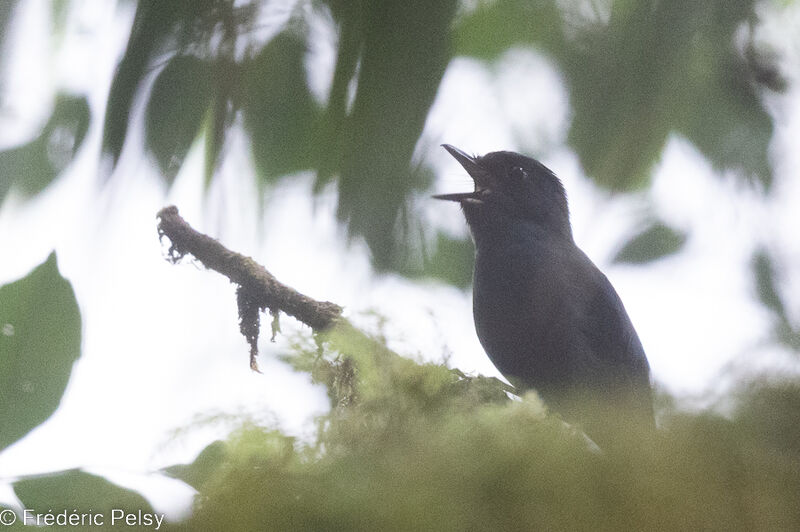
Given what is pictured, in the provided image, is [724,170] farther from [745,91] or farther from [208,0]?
[208,0]

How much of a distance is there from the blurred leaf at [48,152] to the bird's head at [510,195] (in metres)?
2.47

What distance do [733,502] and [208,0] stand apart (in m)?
0.96

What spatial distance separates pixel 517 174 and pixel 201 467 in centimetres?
319

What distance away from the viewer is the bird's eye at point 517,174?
3809mm

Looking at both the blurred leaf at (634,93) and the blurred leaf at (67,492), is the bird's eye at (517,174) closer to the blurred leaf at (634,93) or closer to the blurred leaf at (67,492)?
the blurred leaf at (634,93)

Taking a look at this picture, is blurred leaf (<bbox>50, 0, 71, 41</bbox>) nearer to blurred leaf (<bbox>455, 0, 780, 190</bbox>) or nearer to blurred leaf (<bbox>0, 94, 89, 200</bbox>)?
blurred leaf (<bbox>0, 94, 89, 200</bbox>)

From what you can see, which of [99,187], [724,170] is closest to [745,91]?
[724,170]

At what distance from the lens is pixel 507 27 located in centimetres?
95

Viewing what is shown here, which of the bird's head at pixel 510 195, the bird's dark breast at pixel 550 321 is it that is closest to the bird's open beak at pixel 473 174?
the bird's head at pixel 510 195

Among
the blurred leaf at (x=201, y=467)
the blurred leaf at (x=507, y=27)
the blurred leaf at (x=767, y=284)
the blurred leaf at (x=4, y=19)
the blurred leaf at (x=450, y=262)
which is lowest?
the blurred leaf at (x=201, y=467)

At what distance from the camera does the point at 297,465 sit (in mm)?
481

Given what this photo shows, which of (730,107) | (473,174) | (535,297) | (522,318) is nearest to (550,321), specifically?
(522,318)

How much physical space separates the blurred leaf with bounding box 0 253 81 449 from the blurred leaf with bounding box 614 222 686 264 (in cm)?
101

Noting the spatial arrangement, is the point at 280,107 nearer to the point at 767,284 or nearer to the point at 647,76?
the point at 647,76
